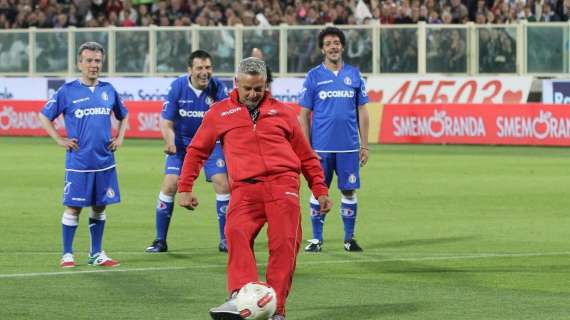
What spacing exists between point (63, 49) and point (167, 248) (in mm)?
26204

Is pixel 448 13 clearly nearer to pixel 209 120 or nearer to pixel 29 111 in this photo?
pixel 29 111

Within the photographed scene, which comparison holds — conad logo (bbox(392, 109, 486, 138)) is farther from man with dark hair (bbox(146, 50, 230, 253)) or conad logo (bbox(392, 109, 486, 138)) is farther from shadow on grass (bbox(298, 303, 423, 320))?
shadow on grass (bbox(298, 303, 423, 320))

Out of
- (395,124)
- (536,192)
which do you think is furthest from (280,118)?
(395,124)

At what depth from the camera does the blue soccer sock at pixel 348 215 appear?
14.3 meters

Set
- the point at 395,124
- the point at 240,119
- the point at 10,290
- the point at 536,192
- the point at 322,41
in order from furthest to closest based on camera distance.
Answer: the point at 395,124
the point at 536,192
the point at 322,41
the point at 10,290
the point at 240,119

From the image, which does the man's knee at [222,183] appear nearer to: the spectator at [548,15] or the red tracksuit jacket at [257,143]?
the red tracksuit jacket at [257,143]

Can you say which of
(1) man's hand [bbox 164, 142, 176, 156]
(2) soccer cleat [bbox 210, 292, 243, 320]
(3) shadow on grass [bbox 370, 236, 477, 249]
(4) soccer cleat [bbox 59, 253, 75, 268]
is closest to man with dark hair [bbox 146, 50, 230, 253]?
(1) man's hand [bbox 164, 142, 176, 156]

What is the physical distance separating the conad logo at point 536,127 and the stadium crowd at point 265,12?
5.32 meters

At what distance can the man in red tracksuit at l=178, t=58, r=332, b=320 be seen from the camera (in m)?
9.38

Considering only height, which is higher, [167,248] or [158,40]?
[158,40]

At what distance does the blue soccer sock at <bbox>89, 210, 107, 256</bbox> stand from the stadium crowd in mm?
23289

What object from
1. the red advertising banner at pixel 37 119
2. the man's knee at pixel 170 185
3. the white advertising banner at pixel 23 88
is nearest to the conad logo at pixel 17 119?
the red advertising banner at pixel 37 119

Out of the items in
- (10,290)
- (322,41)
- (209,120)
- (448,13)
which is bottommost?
(10,290)

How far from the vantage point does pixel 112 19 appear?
4075 centimetres
